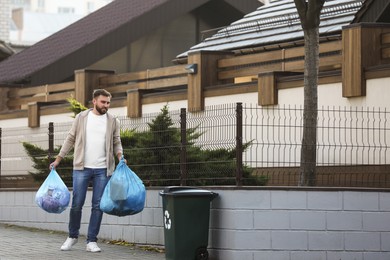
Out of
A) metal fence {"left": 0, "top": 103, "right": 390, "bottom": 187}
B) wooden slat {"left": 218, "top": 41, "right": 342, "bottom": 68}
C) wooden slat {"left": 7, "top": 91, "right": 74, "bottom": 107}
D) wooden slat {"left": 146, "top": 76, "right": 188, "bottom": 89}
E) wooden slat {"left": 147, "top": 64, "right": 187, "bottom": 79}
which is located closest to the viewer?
metal fence {"left": 0, "top": 103, "right": 390, "bottom": 187}

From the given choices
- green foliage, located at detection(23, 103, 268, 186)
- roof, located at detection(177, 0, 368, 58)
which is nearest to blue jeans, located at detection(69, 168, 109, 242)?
green foliage, located at detection(23, 103, 268, 186)

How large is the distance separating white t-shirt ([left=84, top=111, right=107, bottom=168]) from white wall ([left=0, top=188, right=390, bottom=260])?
1.27 metres

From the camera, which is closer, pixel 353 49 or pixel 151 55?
pixel 353 49

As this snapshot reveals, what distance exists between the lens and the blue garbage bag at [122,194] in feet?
45.2

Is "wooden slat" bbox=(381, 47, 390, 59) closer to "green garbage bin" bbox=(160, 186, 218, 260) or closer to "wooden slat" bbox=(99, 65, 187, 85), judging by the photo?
"green garbage bin" bbox=(160, 186, 218, 260)

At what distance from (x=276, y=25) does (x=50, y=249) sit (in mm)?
9741

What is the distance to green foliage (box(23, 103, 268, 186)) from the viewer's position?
1454 centimetres

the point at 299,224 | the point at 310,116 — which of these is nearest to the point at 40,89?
the point at 310,116

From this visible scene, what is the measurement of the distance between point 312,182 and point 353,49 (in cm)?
314

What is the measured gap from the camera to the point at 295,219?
13727mm

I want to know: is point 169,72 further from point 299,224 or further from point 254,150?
point 299,224

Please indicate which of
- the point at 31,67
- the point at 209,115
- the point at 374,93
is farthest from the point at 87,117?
the point at 31,67

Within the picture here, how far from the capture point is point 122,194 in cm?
1380

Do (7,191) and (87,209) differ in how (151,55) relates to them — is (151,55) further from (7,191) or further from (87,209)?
(87,209)
